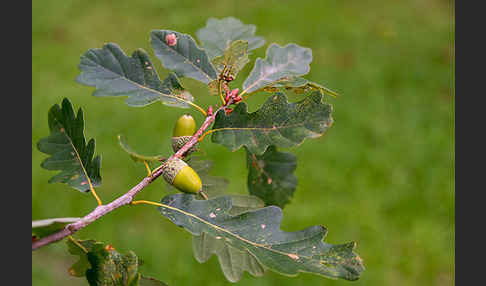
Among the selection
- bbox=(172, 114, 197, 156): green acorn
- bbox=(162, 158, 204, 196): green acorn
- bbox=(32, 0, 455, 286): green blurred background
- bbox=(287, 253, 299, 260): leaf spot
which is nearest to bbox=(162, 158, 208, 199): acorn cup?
bbox=(162, 158, 204, 196): green acorn

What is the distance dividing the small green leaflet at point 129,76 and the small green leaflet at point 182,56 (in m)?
0.04

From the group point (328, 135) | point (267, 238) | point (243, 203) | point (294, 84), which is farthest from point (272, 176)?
point (328, 135)

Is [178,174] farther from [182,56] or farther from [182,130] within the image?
[182,56]

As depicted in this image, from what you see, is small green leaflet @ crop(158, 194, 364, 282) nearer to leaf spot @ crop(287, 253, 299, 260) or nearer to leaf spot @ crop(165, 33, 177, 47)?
leaf spot @ crop(287, 253, 299, 260)

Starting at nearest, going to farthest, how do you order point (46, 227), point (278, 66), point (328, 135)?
point (46, 227)
point (278, 66)
point (328, 135)

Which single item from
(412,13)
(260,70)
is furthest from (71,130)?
(412,13)

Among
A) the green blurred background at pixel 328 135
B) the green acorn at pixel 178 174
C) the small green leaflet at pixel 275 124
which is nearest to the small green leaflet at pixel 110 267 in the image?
the green acorn at pixel 178 174

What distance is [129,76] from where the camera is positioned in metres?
0.99

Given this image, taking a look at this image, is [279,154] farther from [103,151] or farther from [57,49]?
[57,49]

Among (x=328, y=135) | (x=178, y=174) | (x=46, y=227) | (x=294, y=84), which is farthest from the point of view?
(x=328, y=135)

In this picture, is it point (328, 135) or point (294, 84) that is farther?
point (328, 135)

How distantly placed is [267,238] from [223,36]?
2.11ft

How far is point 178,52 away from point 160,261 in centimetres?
182

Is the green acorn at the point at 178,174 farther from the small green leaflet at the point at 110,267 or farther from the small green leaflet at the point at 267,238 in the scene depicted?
the small green leaflet at the point at 110,267
